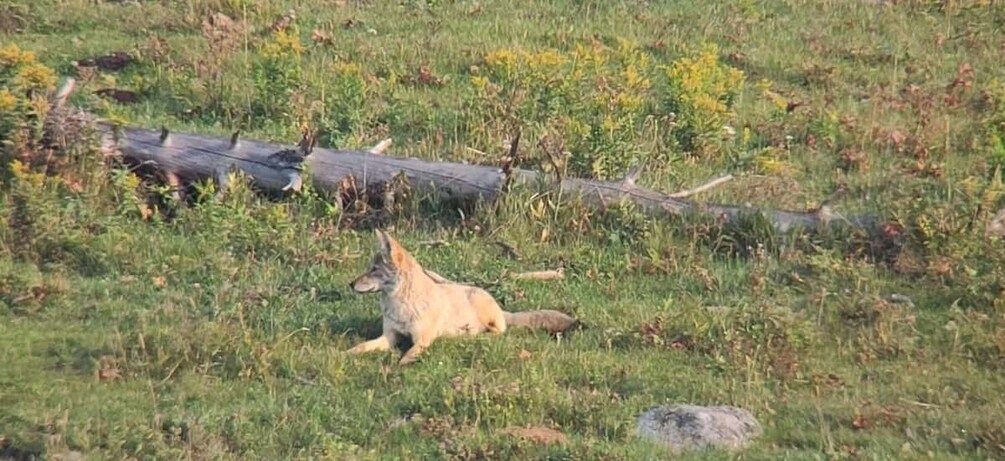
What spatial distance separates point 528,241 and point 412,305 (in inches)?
100

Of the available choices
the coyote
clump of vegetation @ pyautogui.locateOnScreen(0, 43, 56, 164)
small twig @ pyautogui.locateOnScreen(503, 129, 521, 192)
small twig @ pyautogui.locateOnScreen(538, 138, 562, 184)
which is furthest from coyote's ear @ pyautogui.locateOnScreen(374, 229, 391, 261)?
clump of vegetation @ pyautogui.locateOnScreen(0, 43, 56, 164)

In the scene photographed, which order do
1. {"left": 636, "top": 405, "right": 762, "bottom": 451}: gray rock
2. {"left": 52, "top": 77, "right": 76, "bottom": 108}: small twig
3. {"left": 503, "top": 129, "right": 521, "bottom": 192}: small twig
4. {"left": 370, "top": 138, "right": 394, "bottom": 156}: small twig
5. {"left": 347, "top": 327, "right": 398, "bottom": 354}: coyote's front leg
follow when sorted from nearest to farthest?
{"left": 636, "top": 405, "right": 762, "bottom": 451}: gray rock → {"left": 347, "top": 327, "right": 398, "bottom": 354}: coyote's front leg → {"left": 503, "top": 129, "right": 521, "bottom": 192}: small twig → {"left": 52, "top": 77, "right": 76, "bottom": 108}: small twig → {"left": 370, "top": 138, "right": 394, "bottom": 156}: small twig

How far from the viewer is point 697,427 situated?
7777 millimetres

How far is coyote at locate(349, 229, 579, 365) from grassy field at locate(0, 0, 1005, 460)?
0.19 metres

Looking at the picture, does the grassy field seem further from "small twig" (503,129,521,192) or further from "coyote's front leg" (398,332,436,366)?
"small twig" (503,129,521,192)

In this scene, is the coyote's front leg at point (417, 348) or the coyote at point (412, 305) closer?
the coyote's front leg at point (417, 348)

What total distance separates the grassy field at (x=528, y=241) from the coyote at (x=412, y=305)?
0.63ft

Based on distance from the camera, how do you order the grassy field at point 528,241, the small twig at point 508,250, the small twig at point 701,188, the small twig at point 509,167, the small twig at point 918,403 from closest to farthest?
the grassy field at point 528,241 → the small twig at point 918,403 → the small twig at point 508,250 → the small twig at point 509,167 → the small twig at point 701,188

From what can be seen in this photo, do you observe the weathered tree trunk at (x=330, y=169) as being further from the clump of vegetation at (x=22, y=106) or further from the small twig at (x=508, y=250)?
the clump of vegetation at (x=22, y=106)

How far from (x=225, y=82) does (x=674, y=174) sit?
5113 millimetres

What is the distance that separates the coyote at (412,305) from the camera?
9188mm

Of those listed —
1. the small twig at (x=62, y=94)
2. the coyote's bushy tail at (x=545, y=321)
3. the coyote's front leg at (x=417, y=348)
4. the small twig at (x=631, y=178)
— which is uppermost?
the small twig at (x=62, y=94)

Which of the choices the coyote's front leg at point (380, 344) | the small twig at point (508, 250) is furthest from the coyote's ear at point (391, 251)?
the small twig at point (508, 250)

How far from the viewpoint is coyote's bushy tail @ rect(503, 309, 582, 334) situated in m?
9.71
